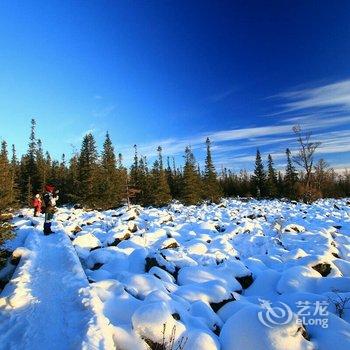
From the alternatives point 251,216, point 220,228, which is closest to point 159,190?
point 251,216

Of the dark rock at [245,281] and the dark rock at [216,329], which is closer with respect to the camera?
the dark rock at [216,329]

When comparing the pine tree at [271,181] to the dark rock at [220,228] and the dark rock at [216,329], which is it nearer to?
the dark rock at [220,228]

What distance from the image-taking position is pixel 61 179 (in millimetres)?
58125

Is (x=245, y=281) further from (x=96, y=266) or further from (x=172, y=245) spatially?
(x=96, y=266)

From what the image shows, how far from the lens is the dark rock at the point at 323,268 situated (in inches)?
382

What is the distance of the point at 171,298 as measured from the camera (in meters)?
7.23

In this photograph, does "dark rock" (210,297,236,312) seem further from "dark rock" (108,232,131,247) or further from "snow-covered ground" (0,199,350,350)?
"dark rock" (108,232,131,247)

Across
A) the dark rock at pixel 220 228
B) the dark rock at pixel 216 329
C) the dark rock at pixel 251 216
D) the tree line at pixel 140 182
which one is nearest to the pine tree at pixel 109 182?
the tree line at pixel 140 182

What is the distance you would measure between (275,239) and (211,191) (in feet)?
115

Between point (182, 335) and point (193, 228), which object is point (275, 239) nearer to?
point (193, 228)

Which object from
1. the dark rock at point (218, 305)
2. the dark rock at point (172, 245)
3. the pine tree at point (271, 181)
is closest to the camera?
the dark rock at point (218, 305)

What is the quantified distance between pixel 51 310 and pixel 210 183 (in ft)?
150
